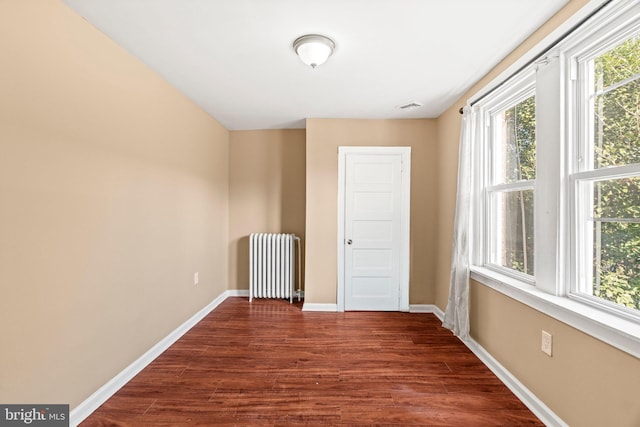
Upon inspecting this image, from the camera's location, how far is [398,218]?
3555mm

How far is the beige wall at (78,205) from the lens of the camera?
1.36 meters

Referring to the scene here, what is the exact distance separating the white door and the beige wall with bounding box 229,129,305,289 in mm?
868

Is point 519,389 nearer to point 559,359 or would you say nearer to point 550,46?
point 559,359

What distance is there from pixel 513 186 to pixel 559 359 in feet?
3.95

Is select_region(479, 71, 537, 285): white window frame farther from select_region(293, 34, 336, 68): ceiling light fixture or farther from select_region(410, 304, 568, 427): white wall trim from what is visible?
select_region(293, 34, 336, 68): ceiling light fixture

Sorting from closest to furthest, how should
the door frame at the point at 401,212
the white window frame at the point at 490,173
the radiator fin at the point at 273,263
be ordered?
the white window frame at the point at 490,173
the door frame at the point at 401,212
the radiator fin at the point at 273,263

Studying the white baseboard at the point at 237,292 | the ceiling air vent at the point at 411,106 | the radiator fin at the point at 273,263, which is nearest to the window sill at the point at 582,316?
the ceiling air vent at the point at 411,106

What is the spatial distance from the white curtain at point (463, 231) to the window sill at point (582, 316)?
0.48 metres

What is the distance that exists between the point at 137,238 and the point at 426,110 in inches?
126

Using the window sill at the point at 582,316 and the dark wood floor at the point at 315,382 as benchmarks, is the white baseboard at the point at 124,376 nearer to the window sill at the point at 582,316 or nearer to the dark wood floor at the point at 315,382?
the dark wood floor at the point at 315,382

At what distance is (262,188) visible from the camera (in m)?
4.14

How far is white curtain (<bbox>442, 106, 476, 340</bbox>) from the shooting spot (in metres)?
2.57

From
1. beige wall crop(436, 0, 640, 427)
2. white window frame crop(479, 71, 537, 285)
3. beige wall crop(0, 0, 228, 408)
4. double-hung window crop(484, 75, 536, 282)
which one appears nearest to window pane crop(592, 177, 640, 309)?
beige wall crop(436, 0, 640, 427)

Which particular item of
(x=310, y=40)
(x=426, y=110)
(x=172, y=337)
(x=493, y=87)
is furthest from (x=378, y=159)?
(x=172, y=337)
